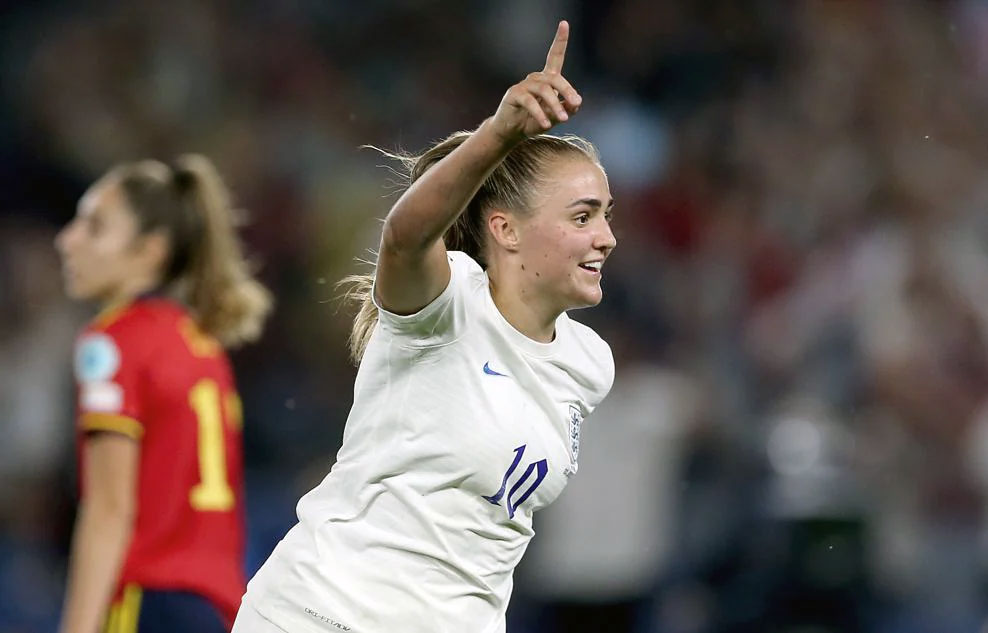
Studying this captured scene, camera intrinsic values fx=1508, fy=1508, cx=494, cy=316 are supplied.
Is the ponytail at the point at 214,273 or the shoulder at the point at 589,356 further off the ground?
the ponytail at the point at 214,273

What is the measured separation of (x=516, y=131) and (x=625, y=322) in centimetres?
566

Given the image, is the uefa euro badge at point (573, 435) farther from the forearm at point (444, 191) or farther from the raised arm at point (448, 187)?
the forearm at point (444, 191)

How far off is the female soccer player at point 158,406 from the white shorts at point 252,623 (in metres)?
1.30

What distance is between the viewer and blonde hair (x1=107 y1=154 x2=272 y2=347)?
499 centimetres

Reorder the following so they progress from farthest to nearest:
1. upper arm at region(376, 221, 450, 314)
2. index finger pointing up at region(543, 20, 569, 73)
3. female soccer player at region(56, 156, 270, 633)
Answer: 1. female soccer player at region(56, 156, 270, 633)
2. upper arm at region(376, 221, 450, 314)
3. index finger pointing up at region(543, 20, 569, 73)

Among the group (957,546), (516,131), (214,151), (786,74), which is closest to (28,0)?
(214,151)

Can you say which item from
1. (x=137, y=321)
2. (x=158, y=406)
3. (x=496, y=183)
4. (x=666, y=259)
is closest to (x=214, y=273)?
(x=137, y=321)

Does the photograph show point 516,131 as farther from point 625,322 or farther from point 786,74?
point 786,74

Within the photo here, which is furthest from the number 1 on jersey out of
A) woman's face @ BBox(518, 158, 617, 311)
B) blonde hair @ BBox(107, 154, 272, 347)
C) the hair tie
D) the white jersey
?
woman's face @ BBox(518, 158, 617, 311)

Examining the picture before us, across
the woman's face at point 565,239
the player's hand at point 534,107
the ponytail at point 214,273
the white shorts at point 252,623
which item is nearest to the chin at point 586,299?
the woman's face at point 565,239

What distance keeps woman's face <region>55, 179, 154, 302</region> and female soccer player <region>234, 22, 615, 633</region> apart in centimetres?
194

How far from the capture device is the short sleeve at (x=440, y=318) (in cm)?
291

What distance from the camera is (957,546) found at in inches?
309

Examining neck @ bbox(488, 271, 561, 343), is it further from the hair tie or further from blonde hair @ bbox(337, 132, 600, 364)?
the hair tie
